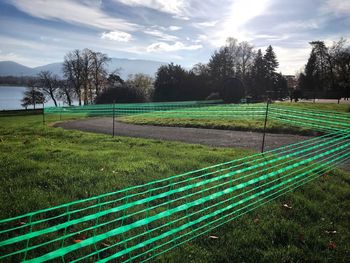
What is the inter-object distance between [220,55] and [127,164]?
58.0 m

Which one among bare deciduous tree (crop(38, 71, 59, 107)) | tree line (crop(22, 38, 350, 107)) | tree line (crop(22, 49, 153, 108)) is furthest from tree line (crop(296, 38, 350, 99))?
bare deciduous tree (crop(38, 71, 59, 107))

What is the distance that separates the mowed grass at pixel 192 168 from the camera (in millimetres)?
3674

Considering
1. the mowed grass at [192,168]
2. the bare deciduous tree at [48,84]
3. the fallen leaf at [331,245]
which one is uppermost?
the bare deciduous tree at [48,84]

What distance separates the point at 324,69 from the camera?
63.7m

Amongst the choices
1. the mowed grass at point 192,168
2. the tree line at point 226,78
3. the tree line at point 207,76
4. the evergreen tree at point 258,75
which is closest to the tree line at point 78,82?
the tree line at point 207,76

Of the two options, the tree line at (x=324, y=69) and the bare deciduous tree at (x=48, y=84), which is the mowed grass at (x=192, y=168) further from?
the bare deciduous tree at (x=48, y=84)

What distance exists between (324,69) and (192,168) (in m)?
66.4

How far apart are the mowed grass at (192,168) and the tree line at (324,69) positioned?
4510cm

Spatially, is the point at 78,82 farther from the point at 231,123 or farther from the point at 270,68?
the point at 231,123

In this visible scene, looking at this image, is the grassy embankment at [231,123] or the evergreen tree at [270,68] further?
the evergreen tree at [270,68]

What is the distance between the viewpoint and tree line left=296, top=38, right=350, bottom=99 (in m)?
51.9

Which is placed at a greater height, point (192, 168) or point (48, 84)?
point (48, 84)

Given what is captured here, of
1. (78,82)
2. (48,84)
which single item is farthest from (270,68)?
(48,84)

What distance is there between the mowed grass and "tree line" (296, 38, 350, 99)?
148 ft
